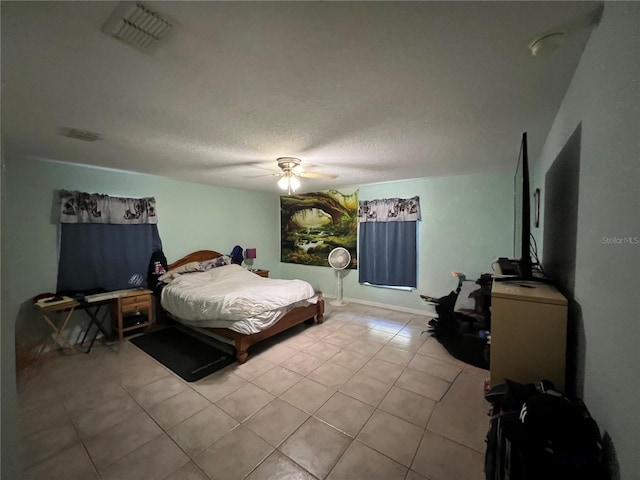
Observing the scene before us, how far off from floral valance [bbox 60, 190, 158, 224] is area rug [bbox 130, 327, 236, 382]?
1650 millimetres

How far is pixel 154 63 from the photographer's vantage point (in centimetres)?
124

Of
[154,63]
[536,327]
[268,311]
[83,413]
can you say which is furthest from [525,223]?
[83,413]

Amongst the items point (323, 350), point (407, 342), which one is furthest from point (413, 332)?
point (323, 350)

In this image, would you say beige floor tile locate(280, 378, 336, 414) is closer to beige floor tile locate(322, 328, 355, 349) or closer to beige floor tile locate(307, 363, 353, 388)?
beige floor tile locate(307, 363, 353, 388)

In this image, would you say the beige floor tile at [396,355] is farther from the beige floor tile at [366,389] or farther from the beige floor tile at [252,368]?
the beige floor tile at [252,368]

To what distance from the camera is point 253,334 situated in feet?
9.45

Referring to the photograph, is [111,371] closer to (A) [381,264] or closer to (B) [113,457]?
(B) [113,457]

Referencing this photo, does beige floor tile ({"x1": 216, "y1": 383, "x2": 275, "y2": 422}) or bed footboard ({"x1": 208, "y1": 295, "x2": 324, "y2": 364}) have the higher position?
bed footboard ({"x1": 208, "y1": 295, "x2": 324, "y2": 364})

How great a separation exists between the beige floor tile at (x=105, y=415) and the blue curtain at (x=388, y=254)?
12.2 feet

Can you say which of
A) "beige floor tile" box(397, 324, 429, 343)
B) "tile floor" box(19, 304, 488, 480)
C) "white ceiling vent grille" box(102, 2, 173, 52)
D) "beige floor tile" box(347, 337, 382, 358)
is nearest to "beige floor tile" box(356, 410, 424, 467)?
"tile floor" box(19, 304, 488, 480)

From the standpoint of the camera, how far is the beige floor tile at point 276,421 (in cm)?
181

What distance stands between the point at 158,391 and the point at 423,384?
245 centimetres

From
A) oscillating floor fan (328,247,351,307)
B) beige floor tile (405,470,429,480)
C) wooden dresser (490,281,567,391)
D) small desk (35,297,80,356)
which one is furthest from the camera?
oscillating floor fan (328,247,351,307)

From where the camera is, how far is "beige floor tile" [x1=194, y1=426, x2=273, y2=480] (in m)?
1.54
